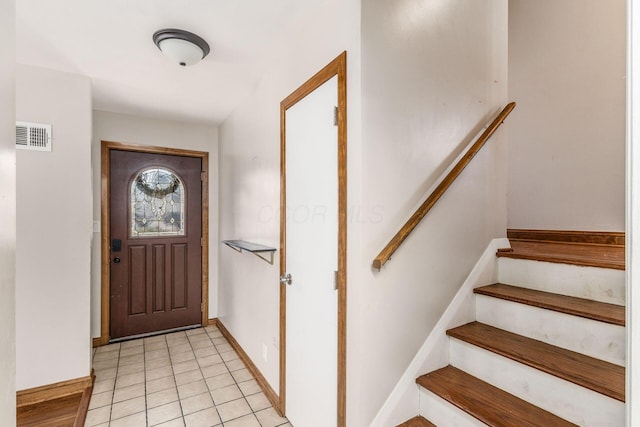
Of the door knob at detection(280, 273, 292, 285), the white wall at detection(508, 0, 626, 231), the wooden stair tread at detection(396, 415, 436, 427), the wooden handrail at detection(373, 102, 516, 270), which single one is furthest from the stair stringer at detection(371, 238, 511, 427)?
the white wall at detection(508, 0, 626, 231)

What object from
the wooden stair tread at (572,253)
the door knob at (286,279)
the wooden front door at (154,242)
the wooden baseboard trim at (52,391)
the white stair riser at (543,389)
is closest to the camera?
the white stair riser at (543,389)

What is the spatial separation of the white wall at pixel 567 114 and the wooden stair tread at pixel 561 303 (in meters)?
1.27

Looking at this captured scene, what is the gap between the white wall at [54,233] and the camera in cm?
234

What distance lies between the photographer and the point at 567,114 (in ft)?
8.81

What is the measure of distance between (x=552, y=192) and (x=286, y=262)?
2.52 m

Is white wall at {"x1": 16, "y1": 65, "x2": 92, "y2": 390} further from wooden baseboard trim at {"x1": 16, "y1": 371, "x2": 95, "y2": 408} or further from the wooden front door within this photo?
the wooden front door

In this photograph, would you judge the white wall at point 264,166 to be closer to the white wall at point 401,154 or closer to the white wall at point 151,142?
the white wall at point 401,154

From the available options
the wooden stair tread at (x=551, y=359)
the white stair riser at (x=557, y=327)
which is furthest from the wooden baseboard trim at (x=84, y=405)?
the white stair riser at (x=557, y=327)

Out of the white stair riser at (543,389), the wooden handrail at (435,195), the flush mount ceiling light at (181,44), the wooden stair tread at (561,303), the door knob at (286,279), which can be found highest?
the flush mount ceiling light at (181,44)

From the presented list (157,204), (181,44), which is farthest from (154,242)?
(181,44)

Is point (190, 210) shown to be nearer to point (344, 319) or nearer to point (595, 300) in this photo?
point (344, 319)

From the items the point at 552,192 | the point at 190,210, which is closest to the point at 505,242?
the point at 552,192

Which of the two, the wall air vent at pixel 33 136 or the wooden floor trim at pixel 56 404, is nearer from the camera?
the wooden floor trim at pixel 56 404

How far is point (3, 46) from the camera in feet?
2.44
